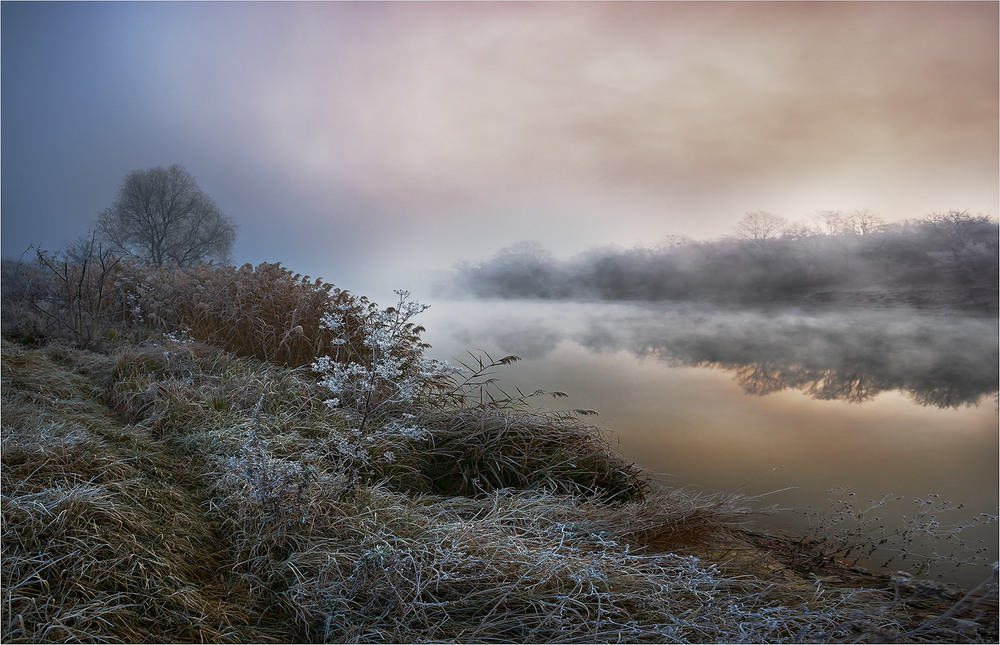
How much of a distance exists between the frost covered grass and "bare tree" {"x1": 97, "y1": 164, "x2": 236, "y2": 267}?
6.69 meters

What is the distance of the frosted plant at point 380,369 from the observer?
2707 millimetres

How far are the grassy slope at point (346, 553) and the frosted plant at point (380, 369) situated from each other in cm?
28

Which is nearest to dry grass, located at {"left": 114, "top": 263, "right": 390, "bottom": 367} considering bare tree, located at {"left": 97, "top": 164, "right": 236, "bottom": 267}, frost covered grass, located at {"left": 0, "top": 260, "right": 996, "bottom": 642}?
frost covered grass, located at {"left": 0, "top": 260, "right": 996, "bottom": 642}

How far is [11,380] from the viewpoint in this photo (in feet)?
12.1

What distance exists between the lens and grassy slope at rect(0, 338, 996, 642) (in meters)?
1.90

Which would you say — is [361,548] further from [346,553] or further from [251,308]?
[251,308]

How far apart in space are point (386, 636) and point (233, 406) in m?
2.23

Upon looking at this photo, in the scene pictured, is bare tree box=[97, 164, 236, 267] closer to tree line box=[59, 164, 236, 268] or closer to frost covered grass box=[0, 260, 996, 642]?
tree line box=[59, 164, 236, 268]

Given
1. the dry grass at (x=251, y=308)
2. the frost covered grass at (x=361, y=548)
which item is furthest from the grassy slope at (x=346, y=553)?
the dry grass at (x=251, y=308)

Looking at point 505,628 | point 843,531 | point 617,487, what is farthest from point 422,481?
point 843,531

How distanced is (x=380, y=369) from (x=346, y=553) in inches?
30.7

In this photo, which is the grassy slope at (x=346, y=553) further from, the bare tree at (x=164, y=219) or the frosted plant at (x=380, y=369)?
the bare tree at (x=164, y=219)

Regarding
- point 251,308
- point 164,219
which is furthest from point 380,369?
point 164,219

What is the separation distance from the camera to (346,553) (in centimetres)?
223
